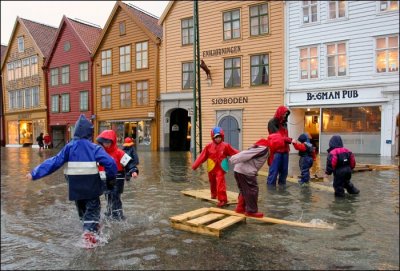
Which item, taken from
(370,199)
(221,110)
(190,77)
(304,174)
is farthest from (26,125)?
(370,199)

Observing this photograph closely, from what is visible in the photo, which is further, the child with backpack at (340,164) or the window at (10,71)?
the window at (10,71)

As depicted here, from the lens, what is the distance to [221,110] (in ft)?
72.2

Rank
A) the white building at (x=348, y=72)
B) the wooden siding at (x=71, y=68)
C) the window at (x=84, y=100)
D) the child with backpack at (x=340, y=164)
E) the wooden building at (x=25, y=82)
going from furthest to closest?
the wooden building at (x=25, y=82)
the wooden siding at (x=71, y=68)
the window at (x=84, y=100)
the child with backpack at (x=340, y=164)
the white building at (x=348, y=72)

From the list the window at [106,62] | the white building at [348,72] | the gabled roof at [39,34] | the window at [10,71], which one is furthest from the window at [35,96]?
the white building at [348,72]

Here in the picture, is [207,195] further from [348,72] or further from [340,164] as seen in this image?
[348,72]

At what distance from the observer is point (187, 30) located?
74.3 feet

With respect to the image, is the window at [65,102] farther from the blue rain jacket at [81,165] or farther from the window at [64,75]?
the blue rain jacket at [81,165]

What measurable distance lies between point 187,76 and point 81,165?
20.1 m

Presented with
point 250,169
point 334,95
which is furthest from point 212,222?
point 334,95

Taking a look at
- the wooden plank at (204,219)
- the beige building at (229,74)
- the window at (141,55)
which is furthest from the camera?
the window at (141,55)

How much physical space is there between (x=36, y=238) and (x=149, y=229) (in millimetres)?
1562

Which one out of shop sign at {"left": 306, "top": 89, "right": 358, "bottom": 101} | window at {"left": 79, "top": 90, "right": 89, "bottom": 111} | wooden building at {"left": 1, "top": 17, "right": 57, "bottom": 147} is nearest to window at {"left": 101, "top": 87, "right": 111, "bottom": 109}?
window at {"left": 79, "top": 90, "right": 89, "bottom": 111}

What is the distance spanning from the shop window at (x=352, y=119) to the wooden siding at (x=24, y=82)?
29.4m

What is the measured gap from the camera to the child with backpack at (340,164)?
7594mm
